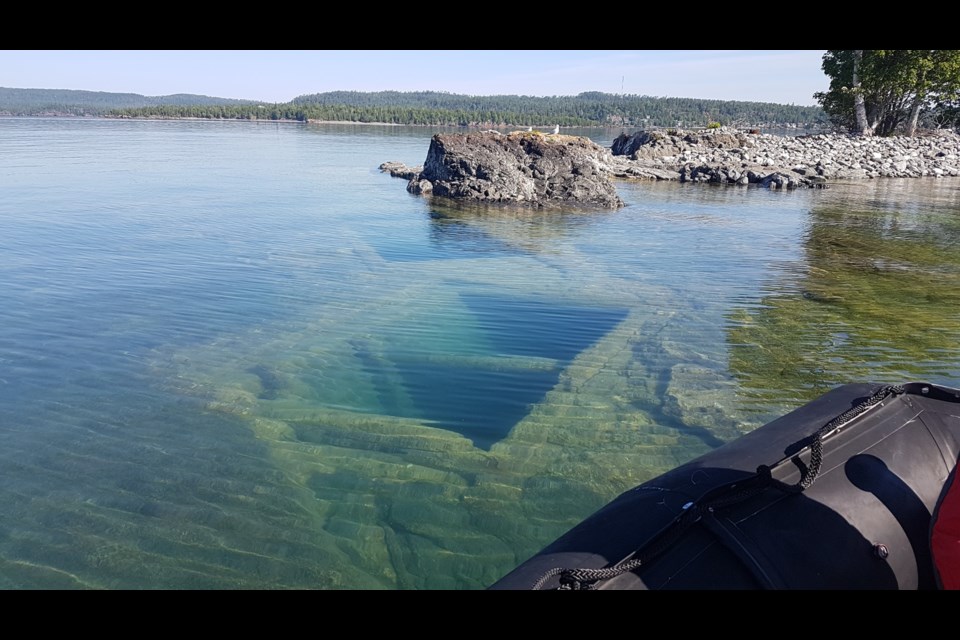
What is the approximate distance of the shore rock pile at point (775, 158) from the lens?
33000 mm

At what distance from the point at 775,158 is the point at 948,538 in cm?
4007

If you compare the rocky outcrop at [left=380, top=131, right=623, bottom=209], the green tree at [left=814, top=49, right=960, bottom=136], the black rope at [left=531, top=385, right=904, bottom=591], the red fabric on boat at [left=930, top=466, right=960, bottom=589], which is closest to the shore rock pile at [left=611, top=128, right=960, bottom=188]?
the green tree at [left=814, top=49, right=960, bottom=136]

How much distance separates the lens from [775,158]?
3772cm

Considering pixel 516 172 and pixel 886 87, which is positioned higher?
pixel 886 87

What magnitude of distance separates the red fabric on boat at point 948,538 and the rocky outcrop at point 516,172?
21.3 meters

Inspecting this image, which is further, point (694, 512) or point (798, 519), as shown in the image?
point (798, 519)

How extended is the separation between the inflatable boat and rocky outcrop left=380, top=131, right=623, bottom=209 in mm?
20171

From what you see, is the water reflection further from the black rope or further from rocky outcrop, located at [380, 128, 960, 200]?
rocky outcrop, located at [380, 128, 960, 200]

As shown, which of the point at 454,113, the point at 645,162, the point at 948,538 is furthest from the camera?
the point at 454,113

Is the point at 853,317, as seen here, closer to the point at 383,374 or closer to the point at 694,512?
the point at 383,374

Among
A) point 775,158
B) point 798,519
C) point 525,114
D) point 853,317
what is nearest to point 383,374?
point 798,519

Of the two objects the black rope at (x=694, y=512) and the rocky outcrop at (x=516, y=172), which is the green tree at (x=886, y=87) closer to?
the rocky outcrop at (x=516, y=172)

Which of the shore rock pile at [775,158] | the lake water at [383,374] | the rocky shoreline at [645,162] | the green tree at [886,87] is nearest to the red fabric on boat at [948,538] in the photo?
the lake water at [383,374]

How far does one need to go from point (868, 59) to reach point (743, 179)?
72.3 feet
